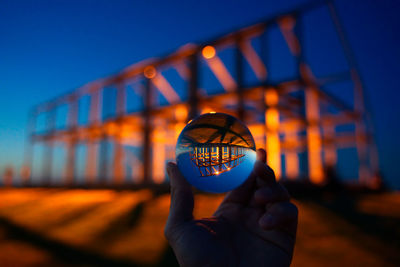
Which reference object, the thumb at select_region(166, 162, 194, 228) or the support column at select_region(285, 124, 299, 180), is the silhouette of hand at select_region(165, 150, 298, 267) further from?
the support column at select_region(285, 124, 299, 180)

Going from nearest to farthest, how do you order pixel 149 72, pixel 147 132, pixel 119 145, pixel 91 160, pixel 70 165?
1. pixel 147 132
2. pixel 149 72
3. pixel 119 145
4. pixel 91 160
5. pixel 70 165

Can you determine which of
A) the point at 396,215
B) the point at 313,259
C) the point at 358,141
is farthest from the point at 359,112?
the point at 313,259

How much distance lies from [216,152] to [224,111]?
8437 mm

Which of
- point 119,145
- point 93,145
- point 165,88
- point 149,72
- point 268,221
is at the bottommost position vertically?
point 268,221

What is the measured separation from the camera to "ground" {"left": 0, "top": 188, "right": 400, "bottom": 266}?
383cm

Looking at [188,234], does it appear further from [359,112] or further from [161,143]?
[359,112]

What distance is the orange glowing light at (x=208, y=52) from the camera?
1038cm

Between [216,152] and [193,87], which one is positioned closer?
[216,152]

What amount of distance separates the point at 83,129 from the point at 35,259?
43.9 feet

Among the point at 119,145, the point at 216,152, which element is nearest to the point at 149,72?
the point at 119,145

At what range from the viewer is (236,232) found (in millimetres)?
1827

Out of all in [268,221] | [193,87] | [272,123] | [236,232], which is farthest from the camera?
[193,87]

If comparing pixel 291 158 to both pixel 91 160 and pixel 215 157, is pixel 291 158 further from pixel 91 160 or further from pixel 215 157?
pixel 215 157

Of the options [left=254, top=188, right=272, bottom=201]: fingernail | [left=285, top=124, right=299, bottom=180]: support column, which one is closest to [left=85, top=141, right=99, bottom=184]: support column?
[left=285, top=124, right=299, bottom=180]: support column
